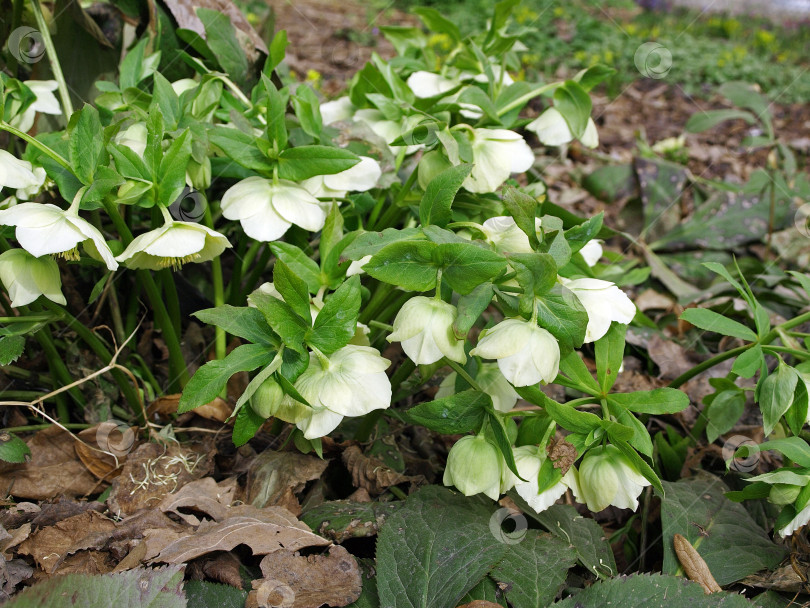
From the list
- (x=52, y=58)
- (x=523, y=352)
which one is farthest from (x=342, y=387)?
(x=52, y=58)

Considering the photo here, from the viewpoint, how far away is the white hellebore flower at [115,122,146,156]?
0.74 metres

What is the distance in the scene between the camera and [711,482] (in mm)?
868

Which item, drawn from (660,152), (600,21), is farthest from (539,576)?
(600,21)

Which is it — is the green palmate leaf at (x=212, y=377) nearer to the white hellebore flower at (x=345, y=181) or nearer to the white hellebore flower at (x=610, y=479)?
the white hellebore flower at (x=345, y=181)

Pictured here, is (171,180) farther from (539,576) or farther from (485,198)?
(539,576)

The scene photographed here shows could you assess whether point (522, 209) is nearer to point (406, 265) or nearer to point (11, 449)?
point (406, 265)

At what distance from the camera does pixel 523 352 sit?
0.58 metres

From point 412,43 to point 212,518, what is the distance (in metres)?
0.78

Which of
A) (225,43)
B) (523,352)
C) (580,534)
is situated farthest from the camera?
(225,43)

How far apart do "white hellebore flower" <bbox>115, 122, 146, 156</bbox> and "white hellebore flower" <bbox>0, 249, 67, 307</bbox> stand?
0.50 feet

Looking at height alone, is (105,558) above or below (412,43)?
below

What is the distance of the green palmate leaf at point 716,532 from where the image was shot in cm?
76

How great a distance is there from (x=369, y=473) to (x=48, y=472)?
1.33 feet

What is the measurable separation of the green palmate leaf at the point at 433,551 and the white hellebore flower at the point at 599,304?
26cm
